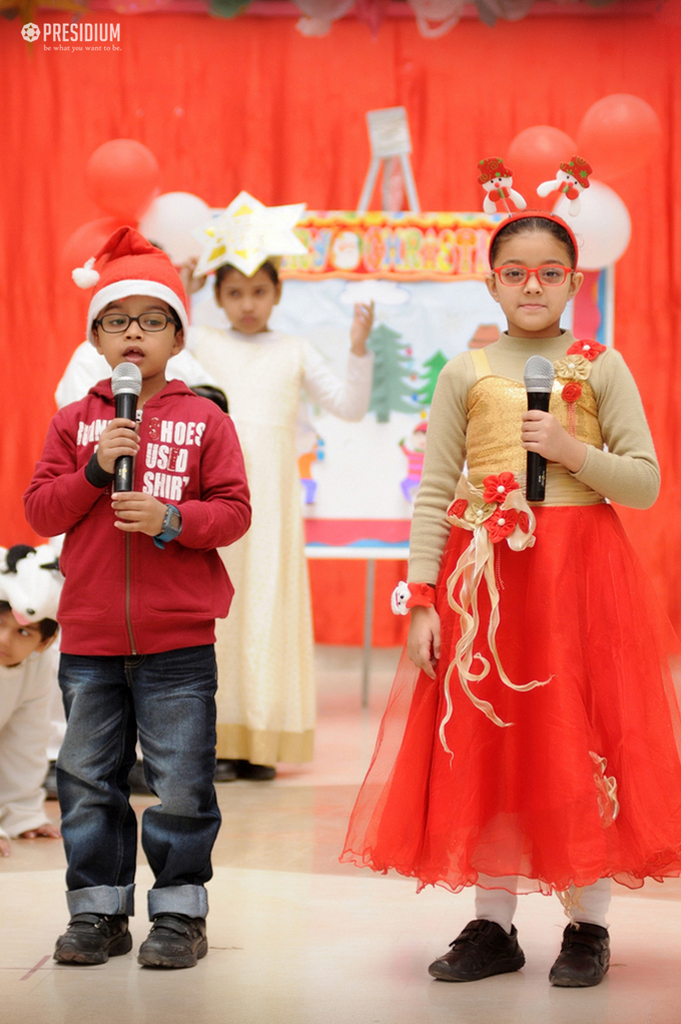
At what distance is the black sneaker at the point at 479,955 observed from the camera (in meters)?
1.77

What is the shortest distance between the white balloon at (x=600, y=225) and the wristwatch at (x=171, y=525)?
2522 mm

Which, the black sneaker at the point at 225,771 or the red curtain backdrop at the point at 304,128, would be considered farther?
the red curtain backdrop at the point at 304,128

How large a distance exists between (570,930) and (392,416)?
2.93 m

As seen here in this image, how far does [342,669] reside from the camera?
5590 mm

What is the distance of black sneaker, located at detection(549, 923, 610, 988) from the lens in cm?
174

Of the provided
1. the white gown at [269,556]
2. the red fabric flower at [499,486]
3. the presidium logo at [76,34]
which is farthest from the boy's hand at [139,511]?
the presidium logo at [76,34]

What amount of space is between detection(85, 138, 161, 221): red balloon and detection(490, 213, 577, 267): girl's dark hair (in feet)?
6.37

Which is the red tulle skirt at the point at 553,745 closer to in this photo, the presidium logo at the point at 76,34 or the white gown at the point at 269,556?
the white gown at the point at 269,556

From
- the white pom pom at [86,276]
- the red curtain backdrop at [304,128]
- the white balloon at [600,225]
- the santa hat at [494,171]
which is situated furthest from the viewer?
the red curtain backdrop at [304,128]

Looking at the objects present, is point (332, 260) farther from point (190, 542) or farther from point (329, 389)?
point (190, 542)

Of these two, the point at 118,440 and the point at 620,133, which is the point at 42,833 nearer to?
the point at 118,440

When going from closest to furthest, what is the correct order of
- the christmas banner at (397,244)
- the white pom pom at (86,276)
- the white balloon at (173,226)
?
1. the white pom pom at (86,276)
2. the white balloon at (173,226)
3. the christmas banner at (397,244)

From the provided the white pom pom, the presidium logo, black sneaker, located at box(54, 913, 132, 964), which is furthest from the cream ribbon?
the presidium logo

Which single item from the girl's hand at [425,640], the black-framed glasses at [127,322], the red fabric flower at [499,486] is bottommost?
the girl's hand at [425,640]
